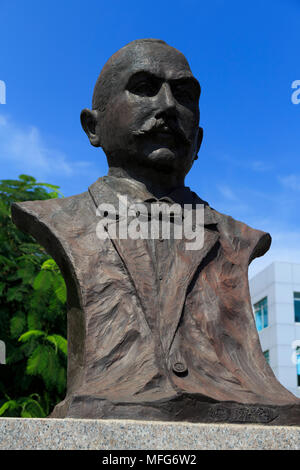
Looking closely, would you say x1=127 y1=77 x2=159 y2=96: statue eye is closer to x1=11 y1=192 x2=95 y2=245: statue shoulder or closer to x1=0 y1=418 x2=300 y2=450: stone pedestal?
x1=11 y1=192 x2=95 y2=245: statue shoulder

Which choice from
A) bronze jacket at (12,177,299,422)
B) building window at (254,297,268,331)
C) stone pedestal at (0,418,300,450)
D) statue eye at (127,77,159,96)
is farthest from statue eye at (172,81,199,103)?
building window at (254,297,268,331)

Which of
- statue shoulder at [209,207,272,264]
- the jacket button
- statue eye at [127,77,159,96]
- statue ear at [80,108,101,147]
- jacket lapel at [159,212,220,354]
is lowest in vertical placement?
the jacket button

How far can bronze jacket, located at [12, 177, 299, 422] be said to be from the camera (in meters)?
3.22

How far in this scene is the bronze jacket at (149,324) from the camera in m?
3.22

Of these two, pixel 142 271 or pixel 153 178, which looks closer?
pixel 142 271

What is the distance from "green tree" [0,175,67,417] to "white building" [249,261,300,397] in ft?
41.5

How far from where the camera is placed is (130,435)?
2.85 meters

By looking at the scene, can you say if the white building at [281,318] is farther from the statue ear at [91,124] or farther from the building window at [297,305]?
the statue ear at [91,124]

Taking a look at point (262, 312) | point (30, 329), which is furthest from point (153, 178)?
point (262, 312)

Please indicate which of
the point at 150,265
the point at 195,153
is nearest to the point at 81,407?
the point at 150,265

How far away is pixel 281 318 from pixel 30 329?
542 inches

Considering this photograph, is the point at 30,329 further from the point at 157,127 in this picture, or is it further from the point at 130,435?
the point at 130,435

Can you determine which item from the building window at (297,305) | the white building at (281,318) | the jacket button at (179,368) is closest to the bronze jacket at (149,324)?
the jacket button at (179,368)
